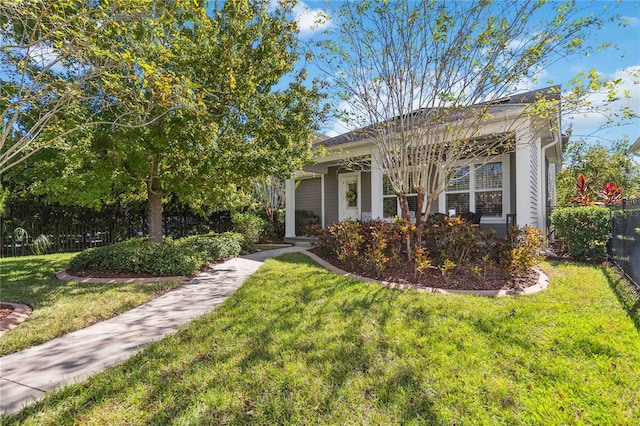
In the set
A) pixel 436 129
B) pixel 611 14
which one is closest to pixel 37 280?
pixel 436 129

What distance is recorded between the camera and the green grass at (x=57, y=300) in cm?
383

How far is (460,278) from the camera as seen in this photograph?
597cm

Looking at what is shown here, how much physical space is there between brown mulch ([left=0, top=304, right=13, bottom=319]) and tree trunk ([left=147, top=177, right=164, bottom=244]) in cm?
378

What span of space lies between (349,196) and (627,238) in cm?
874

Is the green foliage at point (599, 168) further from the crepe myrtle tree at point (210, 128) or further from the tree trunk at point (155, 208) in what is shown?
the tree trunk at point (155, 208)

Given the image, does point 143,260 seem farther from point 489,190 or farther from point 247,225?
point 489,190

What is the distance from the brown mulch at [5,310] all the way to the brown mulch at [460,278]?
17.9 feet

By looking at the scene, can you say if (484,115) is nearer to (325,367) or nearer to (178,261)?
(325,367)

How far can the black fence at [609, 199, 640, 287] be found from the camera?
17.5ft

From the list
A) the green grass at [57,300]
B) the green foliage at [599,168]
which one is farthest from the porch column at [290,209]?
the green foliage at [599,168]

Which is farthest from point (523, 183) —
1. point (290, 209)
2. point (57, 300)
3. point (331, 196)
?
point (57, 300)

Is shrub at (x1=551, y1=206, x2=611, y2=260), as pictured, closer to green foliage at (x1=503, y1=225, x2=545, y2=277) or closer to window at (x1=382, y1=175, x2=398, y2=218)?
green foliage at (x1=503, y1=225, x2=545, y2=277)

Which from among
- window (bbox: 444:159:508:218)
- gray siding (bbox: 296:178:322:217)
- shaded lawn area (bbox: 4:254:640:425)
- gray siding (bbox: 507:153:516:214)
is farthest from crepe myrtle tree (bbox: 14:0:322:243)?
gray siding (bbox: 296:178:322:217)

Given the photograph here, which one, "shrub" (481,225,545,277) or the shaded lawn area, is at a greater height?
"shrub" (481,225,545,277)
